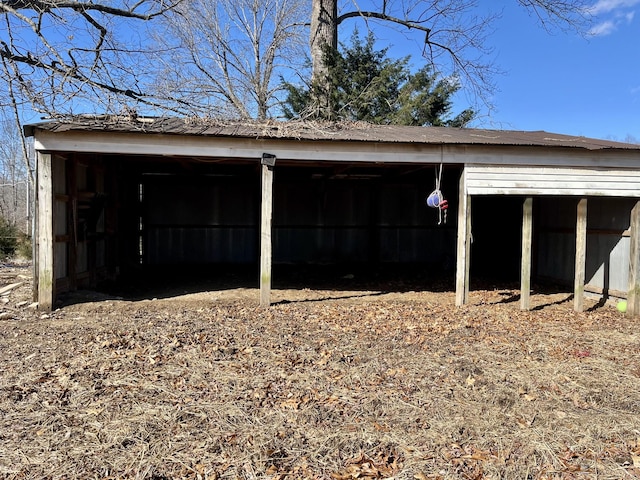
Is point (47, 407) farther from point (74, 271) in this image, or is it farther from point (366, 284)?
point (366, 284)

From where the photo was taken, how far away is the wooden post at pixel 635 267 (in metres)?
7.53

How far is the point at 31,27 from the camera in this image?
8.00 metres

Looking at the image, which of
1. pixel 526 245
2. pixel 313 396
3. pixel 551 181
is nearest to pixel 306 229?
pixel 526 245

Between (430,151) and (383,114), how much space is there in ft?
34.4

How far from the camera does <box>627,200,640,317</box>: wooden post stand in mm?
7529

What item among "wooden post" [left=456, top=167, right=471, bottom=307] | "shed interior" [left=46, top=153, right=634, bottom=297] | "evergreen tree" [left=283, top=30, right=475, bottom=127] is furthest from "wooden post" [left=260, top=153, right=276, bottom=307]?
"evergreen tree" [left=283, top=30, right=475, bottom=127]

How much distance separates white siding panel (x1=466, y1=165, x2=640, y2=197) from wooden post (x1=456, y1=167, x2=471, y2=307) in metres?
0.12

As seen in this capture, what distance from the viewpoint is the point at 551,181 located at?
7625mm

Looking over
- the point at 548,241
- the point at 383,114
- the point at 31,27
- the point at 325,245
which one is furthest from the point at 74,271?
the point at 383,114

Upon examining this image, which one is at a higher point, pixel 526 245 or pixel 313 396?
pixel 526 245

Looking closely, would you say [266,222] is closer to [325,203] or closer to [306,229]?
[306,229]

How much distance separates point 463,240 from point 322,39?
1084 centimetres

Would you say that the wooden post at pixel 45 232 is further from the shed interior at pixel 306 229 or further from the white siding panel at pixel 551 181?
the white siding panel at pixel 551 181

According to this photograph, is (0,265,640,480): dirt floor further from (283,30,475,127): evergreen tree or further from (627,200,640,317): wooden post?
(283,30,475,127): evergreen tree
